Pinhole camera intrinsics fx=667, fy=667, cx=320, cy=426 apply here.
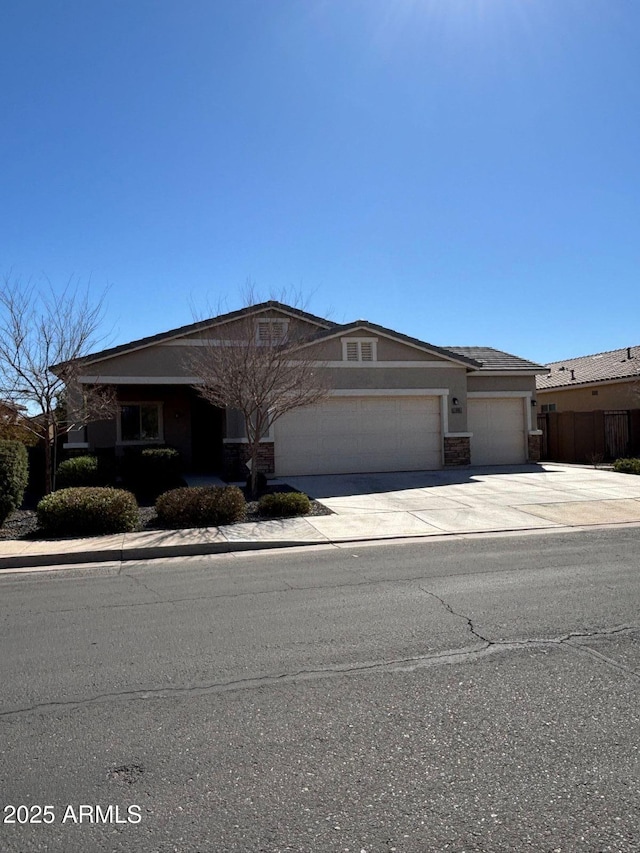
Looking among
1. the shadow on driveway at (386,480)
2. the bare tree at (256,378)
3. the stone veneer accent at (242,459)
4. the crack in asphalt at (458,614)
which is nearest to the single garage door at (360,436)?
the stone veneer accent at (242,459)

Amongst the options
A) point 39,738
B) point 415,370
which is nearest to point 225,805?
point 39,738

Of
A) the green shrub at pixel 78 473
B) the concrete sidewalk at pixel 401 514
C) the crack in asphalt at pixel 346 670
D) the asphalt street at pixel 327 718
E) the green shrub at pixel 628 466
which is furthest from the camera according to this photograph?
the green shrub at pixel 628 466

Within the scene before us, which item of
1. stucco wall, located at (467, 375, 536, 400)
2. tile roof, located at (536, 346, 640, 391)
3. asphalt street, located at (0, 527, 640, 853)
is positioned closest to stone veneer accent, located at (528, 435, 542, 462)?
stucco wall, located at (467, 375, 536, 400)

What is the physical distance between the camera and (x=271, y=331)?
1667 centimetres

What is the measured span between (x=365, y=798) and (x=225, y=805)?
705 mm

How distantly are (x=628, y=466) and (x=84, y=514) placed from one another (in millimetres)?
15944

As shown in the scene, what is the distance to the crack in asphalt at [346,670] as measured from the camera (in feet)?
15.3

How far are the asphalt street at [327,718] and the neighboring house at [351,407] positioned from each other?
11842 mm

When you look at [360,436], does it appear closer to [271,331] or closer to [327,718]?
[271,331]

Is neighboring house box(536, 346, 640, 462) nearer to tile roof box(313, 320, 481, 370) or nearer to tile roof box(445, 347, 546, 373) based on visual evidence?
tile roof box(445, 347, 546, 373)

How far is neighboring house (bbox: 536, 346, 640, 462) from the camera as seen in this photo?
81.9 ft

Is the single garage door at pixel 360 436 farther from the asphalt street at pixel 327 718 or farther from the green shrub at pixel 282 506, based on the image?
the asphalt street at pixel 327 718

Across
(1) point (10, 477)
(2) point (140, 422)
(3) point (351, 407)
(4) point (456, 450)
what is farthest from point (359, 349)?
(1) point (10, 477)

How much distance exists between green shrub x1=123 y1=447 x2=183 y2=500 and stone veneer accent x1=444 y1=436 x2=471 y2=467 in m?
8.34
